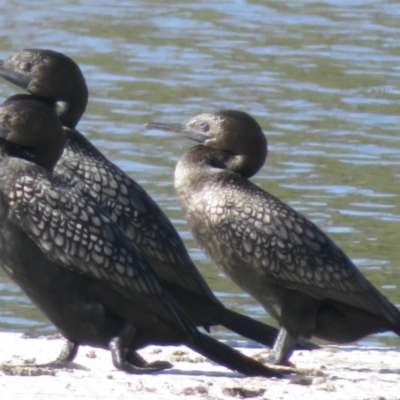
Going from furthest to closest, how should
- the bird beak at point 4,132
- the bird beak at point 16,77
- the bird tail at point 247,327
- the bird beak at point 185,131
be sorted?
the bird beak at point 16,77 → the bird beak at point 185,131 → the bird tail at point 247,327 → the bird beak at point 4,132

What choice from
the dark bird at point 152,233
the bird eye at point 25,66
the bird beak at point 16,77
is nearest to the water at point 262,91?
the bird beak at point 16,77

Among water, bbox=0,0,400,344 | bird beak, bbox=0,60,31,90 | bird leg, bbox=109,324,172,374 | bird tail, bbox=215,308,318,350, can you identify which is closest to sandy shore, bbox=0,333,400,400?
bird leg, bbox=109,324,172,374

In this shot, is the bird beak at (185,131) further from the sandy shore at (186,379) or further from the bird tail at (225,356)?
the bird tail at (225,356)

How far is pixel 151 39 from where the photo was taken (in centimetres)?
1805

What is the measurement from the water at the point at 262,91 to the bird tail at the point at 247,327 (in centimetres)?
231

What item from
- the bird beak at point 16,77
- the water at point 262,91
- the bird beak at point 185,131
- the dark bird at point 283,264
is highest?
the bird beak at point 16,77

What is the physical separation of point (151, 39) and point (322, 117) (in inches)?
156

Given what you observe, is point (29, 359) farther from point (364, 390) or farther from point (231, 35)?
point (231, 35)

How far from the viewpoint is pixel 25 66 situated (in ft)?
26.1

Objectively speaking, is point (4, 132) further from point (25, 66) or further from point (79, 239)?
point (25, 66)

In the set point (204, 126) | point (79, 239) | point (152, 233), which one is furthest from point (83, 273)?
point (204, 126)

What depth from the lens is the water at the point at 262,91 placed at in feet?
37.5

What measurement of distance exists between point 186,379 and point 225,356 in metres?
0.19

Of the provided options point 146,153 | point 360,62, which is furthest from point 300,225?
point 360,62
